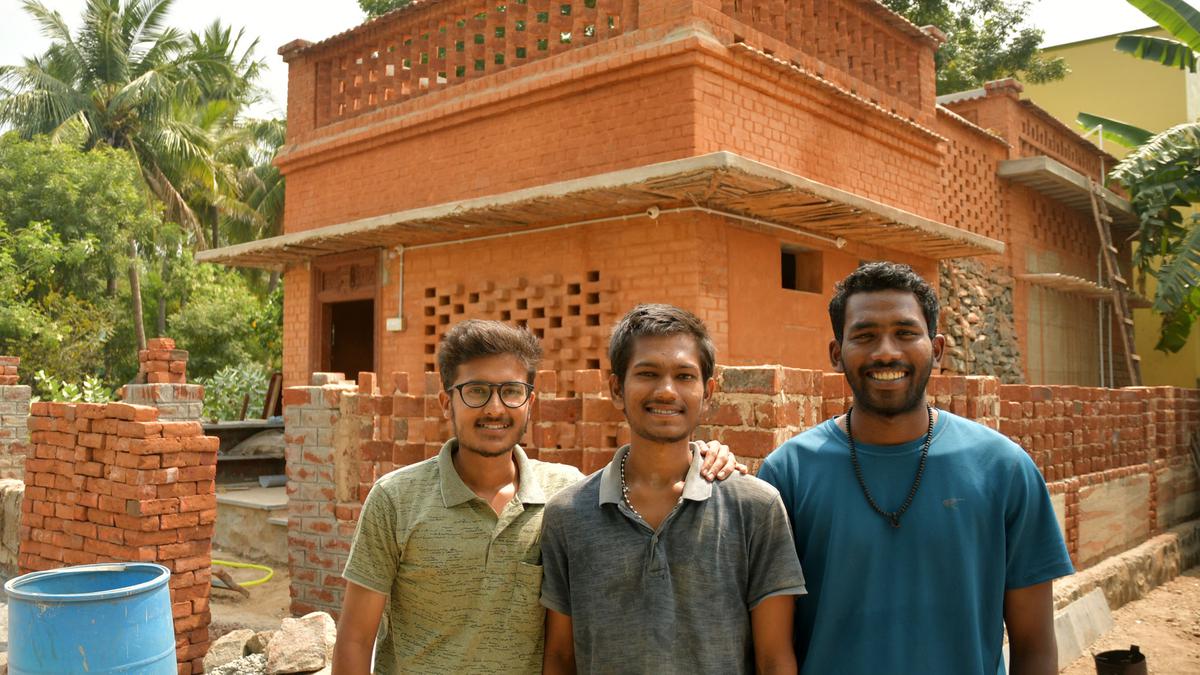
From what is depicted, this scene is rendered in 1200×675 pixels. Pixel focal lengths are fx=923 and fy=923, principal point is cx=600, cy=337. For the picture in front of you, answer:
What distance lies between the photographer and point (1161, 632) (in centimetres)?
689

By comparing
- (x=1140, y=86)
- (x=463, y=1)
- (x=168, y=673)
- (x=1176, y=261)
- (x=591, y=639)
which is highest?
(x=1140, y=86)

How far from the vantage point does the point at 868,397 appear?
2158 mm

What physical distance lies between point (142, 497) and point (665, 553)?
3905mm

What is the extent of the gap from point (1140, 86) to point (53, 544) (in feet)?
Result: 65.1

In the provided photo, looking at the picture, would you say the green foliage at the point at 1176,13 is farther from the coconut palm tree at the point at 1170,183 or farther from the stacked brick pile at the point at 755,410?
the stacked brick pile at the point at 755,410

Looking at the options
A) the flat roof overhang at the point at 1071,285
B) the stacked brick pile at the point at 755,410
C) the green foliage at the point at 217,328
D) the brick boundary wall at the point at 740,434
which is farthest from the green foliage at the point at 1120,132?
the green foliage at the point at 217,328

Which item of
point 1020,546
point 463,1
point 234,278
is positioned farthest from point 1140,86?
point 234,278

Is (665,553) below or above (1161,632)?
above

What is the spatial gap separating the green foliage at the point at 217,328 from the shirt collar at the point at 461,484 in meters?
21.4

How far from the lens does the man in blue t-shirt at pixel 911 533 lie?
6.75 ft

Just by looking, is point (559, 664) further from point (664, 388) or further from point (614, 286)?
point (614, 286)

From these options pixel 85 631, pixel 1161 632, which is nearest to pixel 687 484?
pixel 85 631

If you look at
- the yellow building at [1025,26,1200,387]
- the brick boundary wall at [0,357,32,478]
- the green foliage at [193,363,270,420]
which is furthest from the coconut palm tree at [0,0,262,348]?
the yellow building at [1025,26,1200,387]

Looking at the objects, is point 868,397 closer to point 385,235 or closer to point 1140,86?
point 385,235
